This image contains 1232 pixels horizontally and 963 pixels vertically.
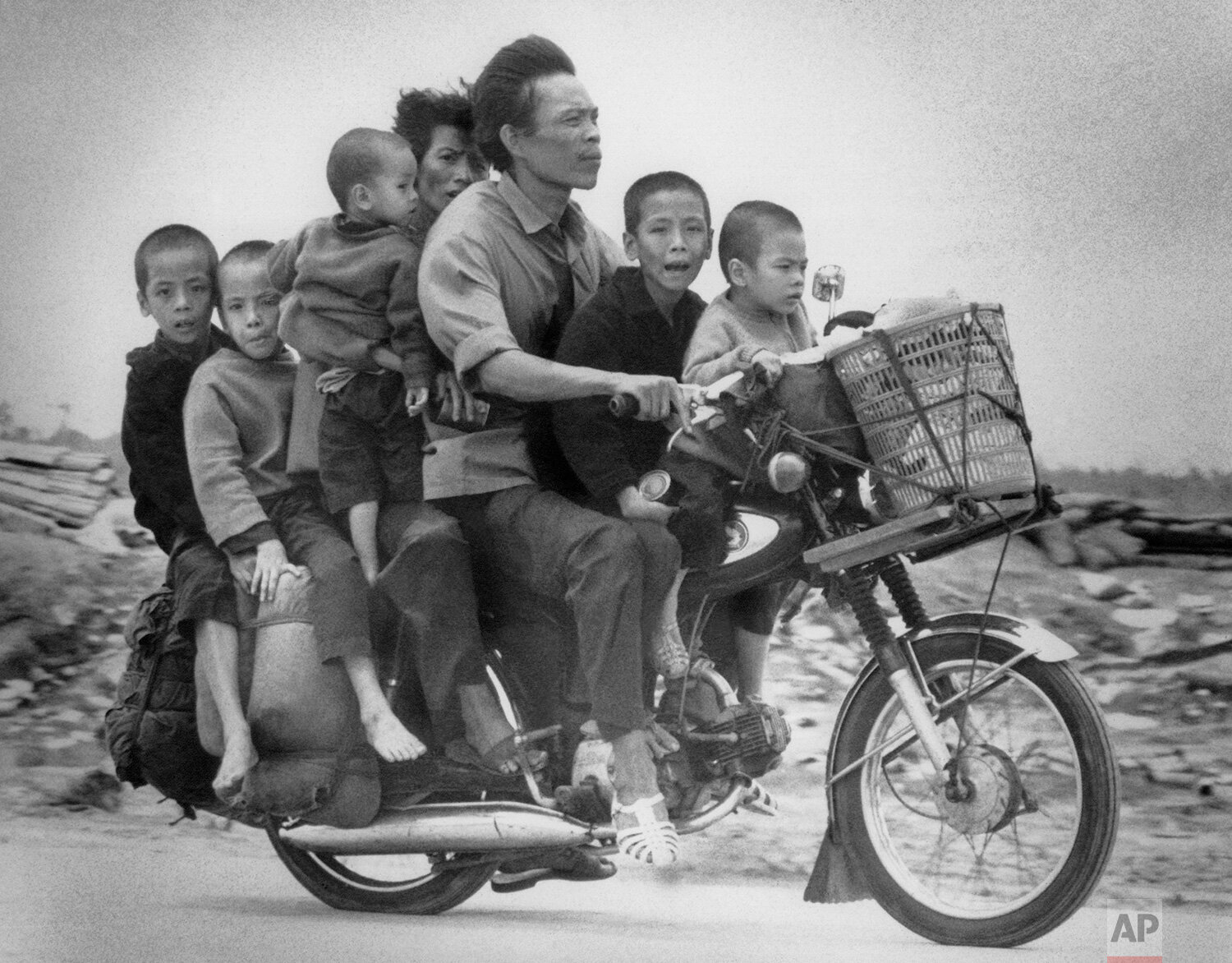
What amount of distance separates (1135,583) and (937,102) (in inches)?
41.1

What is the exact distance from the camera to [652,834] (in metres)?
3.02

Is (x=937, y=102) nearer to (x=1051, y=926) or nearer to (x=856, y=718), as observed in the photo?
(x=856, y=718)

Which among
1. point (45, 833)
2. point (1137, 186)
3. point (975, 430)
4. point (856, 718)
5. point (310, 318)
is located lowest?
point (45, 833)

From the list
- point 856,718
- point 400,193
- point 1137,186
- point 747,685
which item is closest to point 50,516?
point 400,193

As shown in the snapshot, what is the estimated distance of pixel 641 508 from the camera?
10.3 ft

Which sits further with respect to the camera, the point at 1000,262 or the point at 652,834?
the point at 1000,262

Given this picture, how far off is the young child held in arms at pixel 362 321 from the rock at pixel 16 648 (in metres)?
0.92

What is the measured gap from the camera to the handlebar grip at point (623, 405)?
9.73 ft

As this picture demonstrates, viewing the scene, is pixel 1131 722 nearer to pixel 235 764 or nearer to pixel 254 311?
pixel 235 764

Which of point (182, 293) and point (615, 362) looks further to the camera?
point (182, 293)

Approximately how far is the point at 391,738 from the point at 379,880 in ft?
1.53

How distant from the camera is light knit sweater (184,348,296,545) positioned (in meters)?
3.40

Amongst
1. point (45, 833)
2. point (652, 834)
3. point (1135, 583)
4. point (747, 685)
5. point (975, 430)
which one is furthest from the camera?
point (45, 833)

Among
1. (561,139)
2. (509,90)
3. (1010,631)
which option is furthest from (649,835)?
(509,90)
